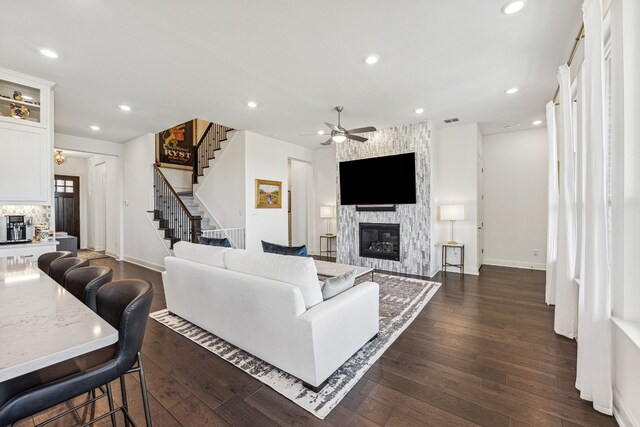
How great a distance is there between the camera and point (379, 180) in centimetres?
591

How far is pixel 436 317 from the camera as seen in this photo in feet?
11.3

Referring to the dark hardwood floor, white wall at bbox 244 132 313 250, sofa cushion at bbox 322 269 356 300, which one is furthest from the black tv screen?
sofa cushion at bbox 322 269 356 300

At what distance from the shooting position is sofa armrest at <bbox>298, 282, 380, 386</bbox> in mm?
2023

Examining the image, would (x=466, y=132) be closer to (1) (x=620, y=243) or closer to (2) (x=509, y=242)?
(2) (x=509, y=242)

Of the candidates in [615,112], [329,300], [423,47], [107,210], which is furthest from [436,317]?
[107,210]

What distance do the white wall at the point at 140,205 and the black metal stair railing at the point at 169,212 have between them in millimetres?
159

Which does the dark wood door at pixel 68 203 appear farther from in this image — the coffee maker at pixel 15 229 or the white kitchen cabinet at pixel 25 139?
the white kitchen cabinet at pixel 25 139

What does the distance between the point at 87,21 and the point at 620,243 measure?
14.9ft

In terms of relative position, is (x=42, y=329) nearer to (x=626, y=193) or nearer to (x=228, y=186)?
(x=626, y=193)

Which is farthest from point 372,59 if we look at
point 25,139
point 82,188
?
point 82,188

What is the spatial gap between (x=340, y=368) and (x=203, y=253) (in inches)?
72.9

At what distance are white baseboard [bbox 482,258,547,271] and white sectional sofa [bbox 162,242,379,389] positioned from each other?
4.88 m

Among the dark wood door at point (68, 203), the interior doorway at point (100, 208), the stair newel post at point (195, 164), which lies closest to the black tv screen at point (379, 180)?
the stair newel post at point (195, 164)

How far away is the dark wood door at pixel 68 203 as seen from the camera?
8.51 metres
